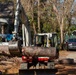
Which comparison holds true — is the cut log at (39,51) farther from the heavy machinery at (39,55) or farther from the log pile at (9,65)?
the log pile at (9,65)

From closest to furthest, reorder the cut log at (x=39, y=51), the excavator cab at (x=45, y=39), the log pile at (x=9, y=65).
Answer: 1. the cut log at (x=39, y=51)
2. the log pile at (x=9, y=65)
3. the excavator cab at (x=45, y=39)

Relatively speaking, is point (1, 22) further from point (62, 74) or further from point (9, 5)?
point (62, 74)

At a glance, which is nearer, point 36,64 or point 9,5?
point 36,64

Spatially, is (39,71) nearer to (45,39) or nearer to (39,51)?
(39,51)

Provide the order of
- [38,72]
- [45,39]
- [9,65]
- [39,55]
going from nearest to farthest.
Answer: [39,55] → [38,72] → [9,65] → [45,39]

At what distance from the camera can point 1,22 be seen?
38.8 m

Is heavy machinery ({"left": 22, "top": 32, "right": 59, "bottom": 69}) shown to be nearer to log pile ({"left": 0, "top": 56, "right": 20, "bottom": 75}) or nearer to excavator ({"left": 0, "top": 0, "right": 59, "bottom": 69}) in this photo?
excavator ({"left": 0, "top": 0, "right": 59, "bottom": 69})

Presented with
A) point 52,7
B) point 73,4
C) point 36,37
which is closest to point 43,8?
point 52,7

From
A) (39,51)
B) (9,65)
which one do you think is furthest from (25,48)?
(9,65)

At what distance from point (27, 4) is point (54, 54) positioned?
1051 inches

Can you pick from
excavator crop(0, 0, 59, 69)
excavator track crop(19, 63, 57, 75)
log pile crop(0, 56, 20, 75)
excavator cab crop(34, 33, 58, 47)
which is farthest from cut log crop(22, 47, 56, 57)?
excavator cab crop(34, 33, 58, 47)

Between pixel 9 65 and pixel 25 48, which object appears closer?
pixel 25 48

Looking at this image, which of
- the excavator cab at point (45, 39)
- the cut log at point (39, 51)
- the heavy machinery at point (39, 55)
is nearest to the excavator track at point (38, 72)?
the heavy machinery at point (39, 55)

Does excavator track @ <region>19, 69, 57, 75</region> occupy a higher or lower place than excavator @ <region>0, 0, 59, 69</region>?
lower
